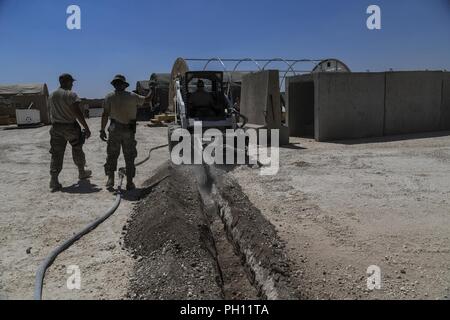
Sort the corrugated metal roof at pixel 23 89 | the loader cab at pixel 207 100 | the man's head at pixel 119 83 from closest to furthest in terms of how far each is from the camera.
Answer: the man's head at pixel 119 83 → the loader cab at pixel 207 100 → the corrugated metal roof at pixel 23 89

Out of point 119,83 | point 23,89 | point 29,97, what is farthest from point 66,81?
point 23,89

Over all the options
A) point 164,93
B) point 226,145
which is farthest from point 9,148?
point 164,93

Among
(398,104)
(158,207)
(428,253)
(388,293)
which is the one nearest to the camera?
(388,293)

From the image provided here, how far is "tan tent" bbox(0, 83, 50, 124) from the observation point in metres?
25.7

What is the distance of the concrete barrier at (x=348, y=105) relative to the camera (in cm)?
1384

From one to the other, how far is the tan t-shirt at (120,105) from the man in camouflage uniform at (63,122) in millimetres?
531

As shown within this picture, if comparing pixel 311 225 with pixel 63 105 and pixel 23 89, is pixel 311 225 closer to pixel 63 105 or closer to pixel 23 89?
pixel 63 105

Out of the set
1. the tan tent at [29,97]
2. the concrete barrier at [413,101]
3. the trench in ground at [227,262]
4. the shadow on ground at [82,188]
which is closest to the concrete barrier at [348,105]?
the concrete barrier at [413,101]

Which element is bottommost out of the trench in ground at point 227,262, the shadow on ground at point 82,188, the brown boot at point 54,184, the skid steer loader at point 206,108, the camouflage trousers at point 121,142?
the trench in ground at point 227,262

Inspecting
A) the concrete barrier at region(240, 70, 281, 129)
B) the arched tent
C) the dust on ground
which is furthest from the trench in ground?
the arched tent

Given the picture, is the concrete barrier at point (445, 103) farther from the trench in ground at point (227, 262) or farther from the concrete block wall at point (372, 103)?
the trench in ground at point (227, 262)

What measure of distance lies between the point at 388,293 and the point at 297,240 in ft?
4.54
